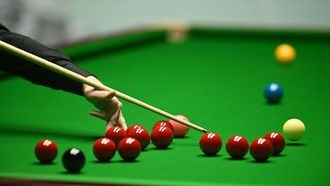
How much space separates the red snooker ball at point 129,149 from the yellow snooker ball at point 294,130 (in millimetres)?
709

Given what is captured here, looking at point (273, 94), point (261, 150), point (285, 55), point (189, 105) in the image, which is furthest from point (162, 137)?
point (285, 55)

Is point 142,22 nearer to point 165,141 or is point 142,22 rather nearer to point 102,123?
point 102,123

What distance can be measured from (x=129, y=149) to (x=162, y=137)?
275 mm

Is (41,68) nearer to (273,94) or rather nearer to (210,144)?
(210,144)

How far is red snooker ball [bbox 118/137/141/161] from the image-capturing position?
281 cm

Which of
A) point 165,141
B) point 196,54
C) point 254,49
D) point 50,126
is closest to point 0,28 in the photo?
point 50,126

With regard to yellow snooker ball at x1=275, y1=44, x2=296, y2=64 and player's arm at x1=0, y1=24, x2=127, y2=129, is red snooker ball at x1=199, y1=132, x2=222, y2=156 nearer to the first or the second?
player's arm at x1=0, y1=24, x2=127, y2=129

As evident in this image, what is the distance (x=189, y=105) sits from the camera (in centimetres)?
420

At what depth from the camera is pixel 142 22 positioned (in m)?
8.12

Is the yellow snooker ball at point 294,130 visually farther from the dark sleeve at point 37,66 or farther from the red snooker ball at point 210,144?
the dark sleeve at point 37,66

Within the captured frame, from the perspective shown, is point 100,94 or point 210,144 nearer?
point 210,144

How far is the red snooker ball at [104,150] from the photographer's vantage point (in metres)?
2.81

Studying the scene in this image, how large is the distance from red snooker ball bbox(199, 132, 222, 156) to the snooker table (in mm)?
42

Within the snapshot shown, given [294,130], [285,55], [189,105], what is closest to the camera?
[294,130]
